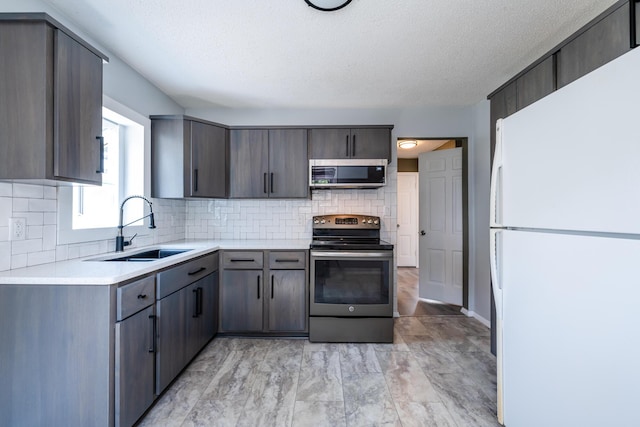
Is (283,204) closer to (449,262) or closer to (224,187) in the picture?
(224,187)

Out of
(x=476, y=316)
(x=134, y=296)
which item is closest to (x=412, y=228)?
(x=476, y=316)

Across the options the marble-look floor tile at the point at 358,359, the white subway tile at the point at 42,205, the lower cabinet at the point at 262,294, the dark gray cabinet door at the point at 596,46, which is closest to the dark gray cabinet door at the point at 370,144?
the lower cabinet at the point at 262,294

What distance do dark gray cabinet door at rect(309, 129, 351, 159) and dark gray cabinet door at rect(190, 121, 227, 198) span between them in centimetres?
99

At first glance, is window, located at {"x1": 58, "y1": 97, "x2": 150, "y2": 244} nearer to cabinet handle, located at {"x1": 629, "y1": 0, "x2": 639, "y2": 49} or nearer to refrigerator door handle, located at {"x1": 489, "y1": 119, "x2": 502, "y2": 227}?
refrigerator door handle, located at {"x1": 489, "y1": 119, "x2": 502, "y2": 227}

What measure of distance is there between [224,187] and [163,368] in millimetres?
1810

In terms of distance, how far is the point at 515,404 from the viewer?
1.43m

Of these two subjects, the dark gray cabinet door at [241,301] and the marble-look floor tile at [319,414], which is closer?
the marble-look floor tile at [319,414]

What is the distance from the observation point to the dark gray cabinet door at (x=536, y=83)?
1804 mm

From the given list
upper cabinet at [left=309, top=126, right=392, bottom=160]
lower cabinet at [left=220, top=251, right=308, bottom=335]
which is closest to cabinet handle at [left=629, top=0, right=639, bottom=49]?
upper cabinet at [left=309, top=126, right=392, bottom=160]

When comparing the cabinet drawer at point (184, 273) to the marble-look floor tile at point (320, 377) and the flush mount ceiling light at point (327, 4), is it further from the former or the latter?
the flush mount ceiling light at point (327, 4)

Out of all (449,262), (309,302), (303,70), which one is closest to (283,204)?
(309,302)

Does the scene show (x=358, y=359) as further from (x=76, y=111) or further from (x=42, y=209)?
(x=76, y=111)

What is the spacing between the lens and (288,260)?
2787mm

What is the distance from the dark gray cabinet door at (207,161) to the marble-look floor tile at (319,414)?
2.08 metres
